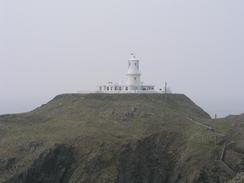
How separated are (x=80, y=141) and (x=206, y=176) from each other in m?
15.1

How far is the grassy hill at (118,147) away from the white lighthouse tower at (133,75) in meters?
9.31

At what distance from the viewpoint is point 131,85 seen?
271ft

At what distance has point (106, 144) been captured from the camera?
204 feet

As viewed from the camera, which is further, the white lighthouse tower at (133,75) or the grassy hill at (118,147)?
the white lighthouse tower at (133,75)

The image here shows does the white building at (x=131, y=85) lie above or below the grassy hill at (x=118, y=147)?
above

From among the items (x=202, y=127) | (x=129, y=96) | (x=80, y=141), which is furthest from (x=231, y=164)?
(x=129, y=96)

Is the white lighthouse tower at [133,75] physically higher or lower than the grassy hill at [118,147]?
higher

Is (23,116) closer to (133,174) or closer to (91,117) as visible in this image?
(91,117)

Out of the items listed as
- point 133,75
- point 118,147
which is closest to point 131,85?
point 133,75

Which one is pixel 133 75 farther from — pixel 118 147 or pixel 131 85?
pixel 118 147

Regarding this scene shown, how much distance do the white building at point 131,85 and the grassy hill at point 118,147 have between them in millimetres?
8741

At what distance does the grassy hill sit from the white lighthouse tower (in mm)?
9312

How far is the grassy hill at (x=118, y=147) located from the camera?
5934 centimetres

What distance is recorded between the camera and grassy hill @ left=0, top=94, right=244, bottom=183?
195 ft
